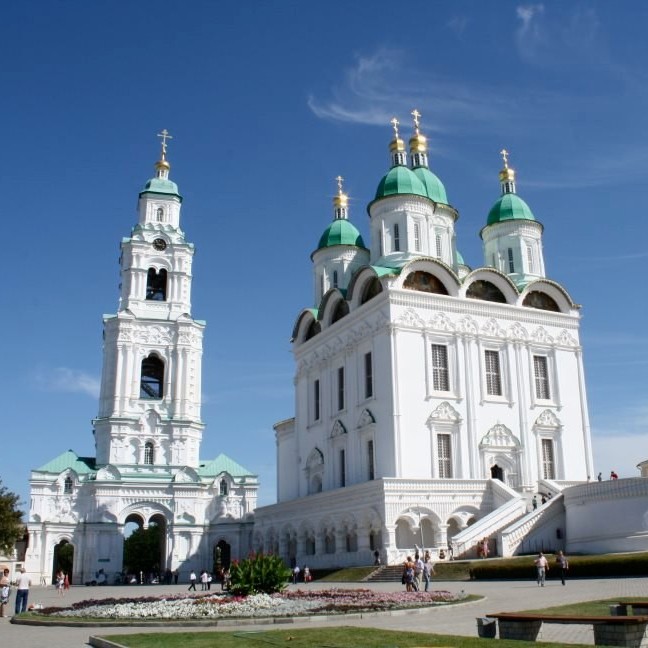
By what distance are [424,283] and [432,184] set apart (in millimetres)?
9984

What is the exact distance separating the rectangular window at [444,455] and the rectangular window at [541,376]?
6.45 meters

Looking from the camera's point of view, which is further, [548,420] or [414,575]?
[548,420]

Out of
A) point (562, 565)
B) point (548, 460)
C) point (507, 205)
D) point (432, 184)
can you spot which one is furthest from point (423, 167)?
point (562, 565)

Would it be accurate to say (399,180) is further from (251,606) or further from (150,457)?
(251,606)

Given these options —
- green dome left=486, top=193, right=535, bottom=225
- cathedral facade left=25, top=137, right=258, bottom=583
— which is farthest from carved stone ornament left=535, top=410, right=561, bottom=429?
cathedral facade left=25, top=137, right=258, bottom=583

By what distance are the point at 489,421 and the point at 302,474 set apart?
12249 mm

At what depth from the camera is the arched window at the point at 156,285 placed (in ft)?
188

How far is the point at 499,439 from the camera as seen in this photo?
39.1m

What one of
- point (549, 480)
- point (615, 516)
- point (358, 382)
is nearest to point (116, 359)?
point (358, 382)

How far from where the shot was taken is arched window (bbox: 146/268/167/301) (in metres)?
57.2

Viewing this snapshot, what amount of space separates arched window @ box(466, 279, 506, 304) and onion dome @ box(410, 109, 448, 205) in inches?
297

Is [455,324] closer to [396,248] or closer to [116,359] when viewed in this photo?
[396,248]

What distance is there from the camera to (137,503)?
162 feet

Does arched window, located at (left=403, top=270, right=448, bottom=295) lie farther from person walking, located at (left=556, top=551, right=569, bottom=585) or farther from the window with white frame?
person walking, located at (left=556, top=551, right=569, bottom=585)
